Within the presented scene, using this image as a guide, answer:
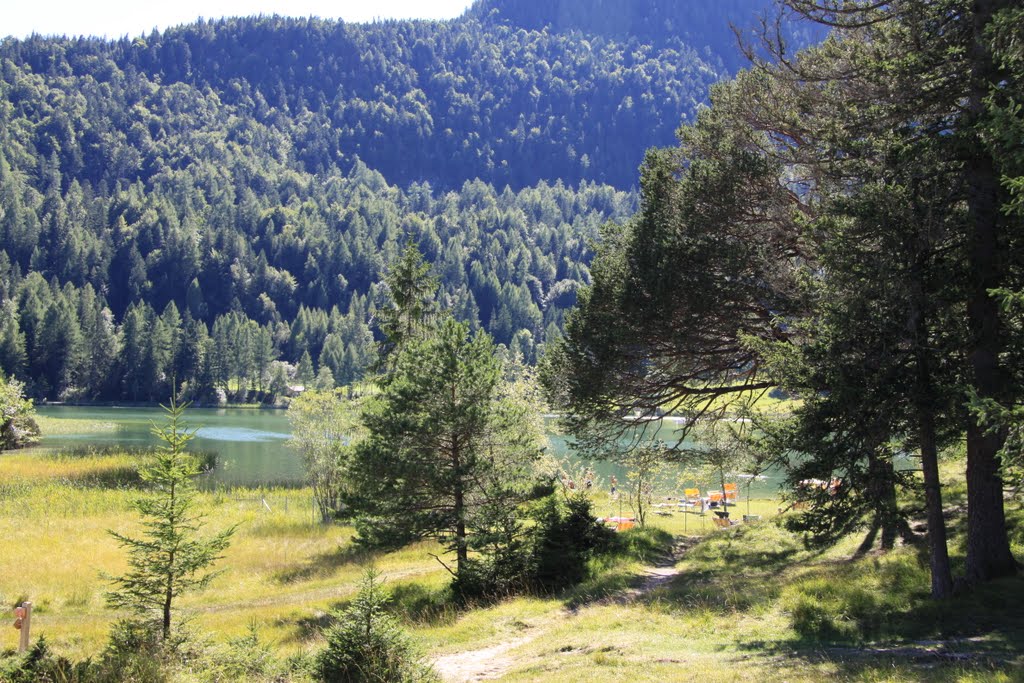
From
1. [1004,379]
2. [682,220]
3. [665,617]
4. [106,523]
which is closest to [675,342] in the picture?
[682,220]

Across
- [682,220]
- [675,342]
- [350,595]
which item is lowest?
[350,595]

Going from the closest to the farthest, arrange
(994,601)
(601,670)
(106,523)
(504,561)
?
(601,670)
(994,601)
(504,561)
(106,523)

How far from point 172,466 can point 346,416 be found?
2420cm

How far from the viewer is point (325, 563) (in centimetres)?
2812

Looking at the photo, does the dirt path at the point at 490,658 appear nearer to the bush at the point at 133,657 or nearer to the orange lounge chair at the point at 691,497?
the bush at the point at 133,657

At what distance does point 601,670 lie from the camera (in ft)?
32.7

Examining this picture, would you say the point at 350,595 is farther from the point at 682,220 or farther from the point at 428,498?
the point at 682,220

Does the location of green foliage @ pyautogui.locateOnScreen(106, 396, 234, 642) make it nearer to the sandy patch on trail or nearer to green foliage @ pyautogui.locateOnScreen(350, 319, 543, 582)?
the sandy patch on trail

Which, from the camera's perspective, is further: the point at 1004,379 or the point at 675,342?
the point at 675,342

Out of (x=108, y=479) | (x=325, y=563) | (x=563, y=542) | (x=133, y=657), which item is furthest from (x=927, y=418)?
(x=108, y=479)

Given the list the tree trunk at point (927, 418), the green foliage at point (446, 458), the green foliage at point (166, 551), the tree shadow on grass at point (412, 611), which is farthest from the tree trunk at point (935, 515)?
the green foliage at point (166, 551)

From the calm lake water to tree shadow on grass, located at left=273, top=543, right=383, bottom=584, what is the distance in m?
7.92

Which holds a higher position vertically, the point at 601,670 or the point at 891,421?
the point at 891,421

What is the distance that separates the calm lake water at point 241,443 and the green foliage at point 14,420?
2227 millimetres
